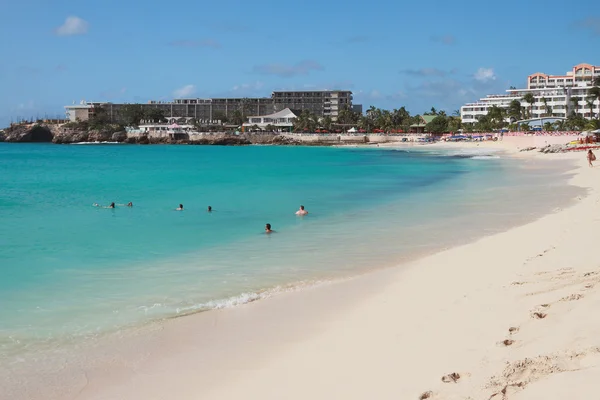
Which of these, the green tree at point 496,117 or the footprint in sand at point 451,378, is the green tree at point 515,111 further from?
the footprint in sand at point 451,378

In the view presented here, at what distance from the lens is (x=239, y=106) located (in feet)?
549

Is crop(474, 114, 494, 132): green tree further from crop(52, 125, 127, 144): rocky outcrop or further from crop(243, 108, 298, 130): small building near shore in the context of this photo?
crop(52, 125, 127, 144): rocky outcrop

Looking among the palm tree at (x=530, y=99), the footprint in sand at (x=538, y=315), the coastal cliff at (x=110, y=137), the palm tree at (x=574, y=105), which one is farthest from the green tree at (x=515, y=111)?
the footprint in sand at (x=538, y=315)

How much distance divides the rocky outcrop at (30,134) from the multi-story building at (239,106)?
305 inches

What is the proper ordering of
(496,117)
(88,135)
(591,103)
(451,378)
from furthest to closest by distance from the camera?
(88,135), (496,117), (591,103), (451,378)

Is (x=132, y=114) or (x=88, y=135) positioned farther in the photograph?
(x=132, y=114)

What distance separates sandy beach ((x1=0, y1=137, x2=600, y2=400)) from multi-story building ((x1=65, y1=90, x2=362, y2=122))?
146549mm

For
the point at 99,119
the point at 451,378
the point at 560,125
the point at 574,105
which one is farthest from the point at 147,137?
the point at 451,378

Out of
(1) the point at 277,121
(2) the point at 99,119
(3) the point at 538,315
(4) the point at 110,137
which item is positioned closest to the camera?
(3) the point at 538,315

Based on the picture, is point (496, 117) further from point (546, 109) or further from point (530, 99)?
point (546, 109)

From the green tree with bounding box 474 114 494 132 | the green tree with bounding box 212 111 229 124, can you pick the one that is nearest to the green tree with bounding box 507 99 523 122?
the green tree with bounding box 474 114 494 132

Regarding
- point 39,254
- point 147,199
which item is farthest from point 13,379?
point 147,199

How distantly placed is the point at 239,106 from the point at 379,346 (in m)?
163

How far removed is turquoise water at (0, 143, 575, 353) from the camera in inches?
418
